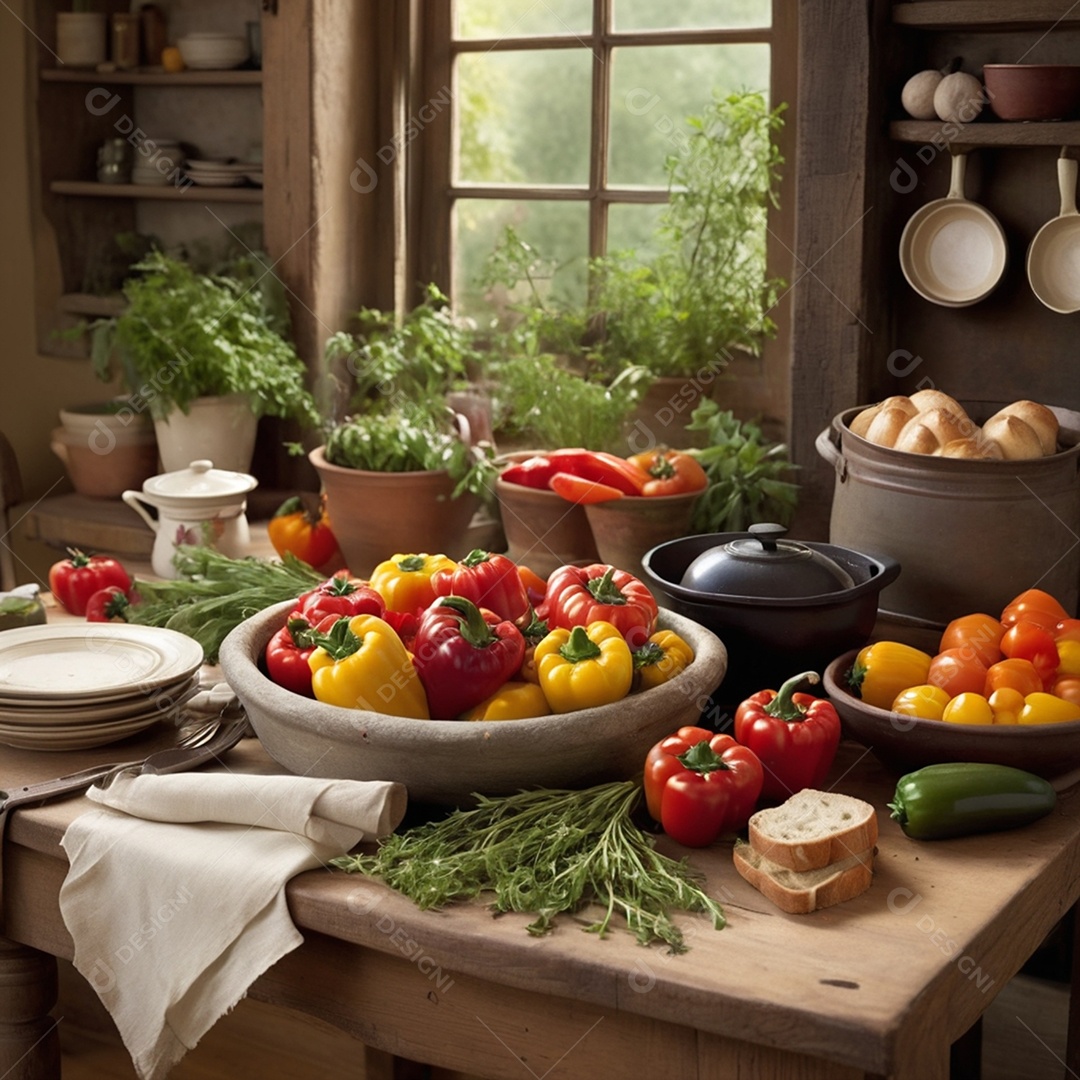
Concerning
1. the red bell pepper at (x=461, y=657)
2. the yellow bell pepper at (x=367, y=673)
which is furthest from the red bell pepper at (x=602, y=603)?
the yellow bell pepper at (x=367, y=673)

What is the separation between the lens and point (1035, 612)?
1.72 m

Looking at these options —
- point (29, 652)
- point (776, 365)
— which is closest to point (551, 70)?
point (776, 365)

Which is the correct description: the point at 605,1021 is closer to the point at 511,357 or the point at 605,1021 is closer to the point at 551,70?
the point at 511,357

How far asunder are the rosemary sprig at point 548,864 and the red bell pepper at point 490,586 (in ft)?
1.07

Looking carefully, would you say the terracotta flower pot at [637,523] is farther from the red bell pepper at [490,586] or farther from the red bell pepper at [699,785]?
the red bell pepper at [699,785]

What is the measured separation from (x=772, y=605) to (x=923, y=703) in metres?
0.22

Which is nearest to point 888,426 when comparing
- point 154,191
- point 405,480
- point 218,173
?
point 405,480

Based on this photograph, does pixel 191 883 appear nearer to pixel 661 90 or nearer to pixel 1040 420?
pixel 1040 420

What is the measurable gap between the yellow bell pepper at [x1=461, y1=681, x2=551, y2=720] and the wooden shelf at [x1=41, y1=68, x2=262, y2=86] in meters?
2.07

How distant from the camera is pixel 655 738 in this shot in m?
1.52

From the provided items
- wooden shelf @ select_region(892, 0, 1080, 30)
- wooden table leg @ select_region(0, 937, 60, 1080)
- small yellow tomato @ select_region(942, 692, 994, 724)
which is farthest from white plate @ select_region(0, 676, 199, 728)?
wooden shelf @ select_region(892, 0, 1080, 30)

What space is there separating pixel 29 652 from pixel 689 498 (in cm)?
109

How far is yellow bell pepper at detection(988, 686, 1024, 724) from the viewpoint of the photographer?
155 centimetres

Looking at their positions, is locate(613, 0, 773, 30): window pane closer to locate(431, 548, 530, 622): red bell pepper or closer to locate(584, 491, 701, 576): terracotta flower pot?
locate(584, 491, 701, 576): terracotta flower pot
